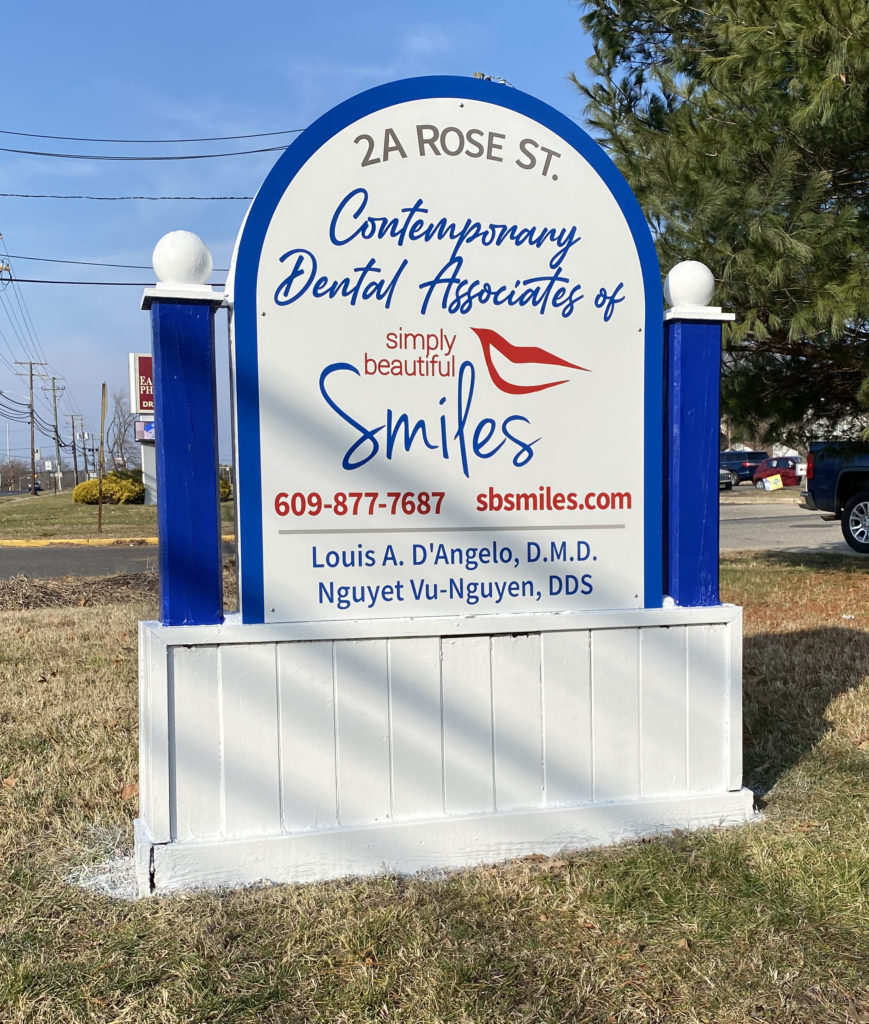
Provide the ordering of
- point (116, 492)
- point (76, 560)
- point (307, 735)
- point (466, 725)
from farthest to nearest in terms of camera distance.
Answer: point (116, 492)
point (76, 560)
point (466, 725)
point (307, 735)

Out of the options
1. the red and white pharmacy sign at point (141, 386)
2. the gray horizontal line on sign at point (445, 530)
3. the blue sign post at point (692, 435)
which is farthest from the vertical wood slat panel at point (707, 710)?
the red and white pharmacy sign at point (141, 386)

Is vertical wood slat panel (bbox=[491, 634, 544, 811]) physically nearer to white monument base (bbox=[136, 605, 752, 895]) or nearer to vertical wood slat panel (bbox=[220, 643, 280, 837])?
white monument base (bbox=[136, 605, 752, 895])

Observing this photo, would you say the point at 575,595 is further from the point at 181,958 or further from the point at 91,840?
the point at 91,840

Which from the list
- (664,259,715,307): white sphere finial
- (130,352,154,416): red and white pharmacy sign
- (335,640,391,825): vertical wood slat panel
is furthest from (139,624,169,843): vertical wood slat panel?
(130,352,154,416): red and white pharmacy sign

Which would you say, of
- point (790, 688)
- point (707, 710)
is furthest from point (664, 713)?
point (790, 688)

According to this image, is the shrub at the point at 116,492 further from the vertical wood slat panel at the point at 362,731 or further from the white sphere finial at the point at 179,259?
the vertical wood slat panel at the point at 362,731

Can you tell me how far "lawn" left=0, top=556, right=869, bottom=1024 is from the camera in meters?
2.43

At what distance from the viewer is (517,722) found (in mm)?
3404

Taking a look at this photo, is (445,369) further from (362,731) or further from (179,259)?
(362,731)

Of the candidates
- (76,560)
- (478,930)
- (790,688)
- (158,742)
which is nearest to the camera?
(478,930)

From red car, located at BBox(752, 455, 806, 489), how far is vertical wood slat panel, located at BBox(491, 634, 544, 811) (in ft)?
113

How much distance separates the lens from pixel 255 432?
3229 mm

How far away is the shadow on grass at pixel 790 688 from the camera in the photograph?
436 centimetres

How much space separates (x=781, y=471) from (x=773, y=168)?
31.8 meters
